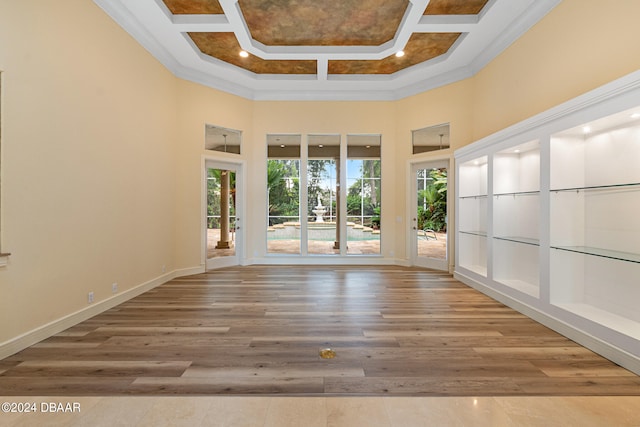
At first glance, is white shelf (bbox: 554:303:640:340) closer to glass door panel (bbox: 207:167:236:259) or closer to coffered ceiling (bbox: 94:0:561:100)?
coffered ceiling (bbox: 94:0:561:100)

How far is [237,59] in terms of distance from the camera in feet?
18.3

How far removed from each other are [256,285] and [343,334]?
2.32 metres

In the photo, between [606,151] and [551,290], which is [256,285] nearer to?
[551,290]

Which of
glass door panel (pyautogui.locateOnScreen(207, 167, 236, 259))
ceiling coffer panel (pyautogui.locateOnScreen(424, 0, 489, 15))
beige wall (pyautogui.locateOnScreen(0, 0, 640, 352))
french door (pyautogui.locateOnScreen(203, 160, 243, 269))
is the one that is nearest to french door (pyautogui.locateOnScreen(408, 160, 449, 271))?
beige wall (pyautogui.locateOnScreen(0, 0, 640, 352))

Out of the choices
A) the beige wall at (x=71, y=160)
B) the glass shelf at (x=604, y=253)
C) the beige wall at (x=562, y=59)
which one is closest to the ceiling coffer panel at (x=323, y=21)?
the beige wall at (x=562, y=59)

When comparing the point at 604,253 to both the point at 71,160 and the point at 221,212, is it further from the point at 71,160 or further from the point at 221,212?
the point at 221,212

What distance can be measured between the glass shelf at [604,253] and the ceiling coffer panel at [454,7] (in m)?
3.48

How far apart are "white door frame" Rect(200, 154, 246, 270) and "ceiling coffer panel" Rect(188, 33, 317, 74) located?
6.25 ft

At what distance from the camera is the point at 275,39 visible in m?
5.07

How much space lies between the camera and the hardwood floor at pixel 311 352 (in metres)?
2.13

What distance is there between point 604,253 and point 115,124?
586cm

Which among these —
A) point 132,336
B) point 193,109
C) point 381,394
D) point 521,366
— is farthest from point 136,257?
point 521,366

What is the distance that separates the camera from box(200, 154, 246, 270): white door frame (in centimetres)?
587

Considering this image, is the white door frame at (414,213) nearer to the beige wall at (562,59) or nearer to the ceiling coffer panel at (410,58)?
the beige wall at (562,59)
